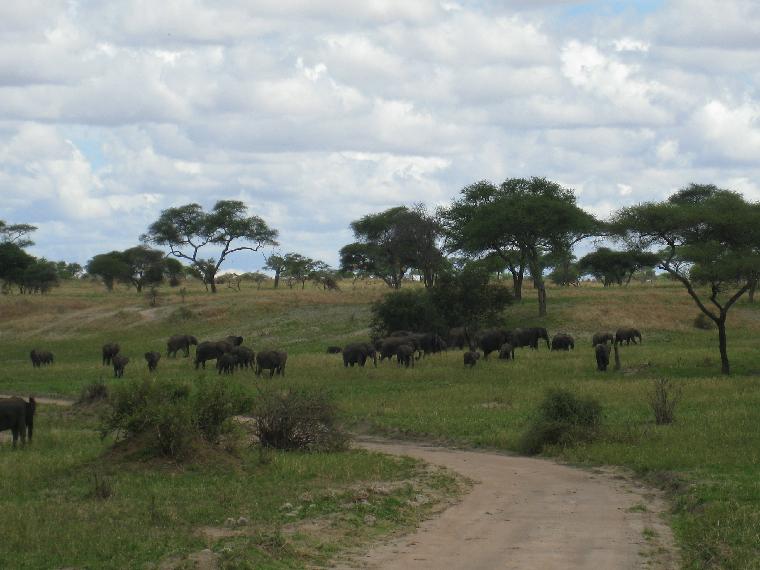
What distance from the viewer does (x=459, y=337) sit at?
57062mm

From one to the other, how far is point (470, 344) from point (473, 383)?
15.2m

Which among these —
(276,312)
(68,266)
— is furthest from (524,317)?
(68,266)

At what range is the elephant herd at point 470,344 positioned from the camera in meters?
45.2

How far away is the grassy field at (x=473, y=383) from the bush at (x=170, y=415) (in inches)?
34.7

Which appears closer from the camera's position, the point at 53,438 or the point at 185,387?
the point at 185,387

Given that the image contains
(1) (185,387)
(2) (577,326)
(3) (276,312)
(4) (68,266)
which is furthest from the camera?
(4) (68,266)

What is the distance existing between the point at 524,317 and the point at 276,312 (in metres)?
19.1

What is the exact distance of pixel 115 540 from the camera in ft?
43.2

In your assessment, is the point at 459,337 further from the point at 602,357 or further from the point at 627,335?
the point at 602,357

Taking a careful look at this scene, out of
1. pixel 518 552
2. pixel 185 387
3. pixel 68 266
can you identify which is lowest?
pixel 518 552

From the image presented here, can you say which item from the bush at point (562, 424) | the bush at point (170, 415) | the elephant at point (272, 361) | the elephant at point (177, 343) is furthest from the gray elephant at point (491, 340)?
the bush at point (170, 415)

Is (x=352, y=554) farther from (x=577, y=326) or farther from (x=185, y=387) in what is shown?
(x=577, y=326)

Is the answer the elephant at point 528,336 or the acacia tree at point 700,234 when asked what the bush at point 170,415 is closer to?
the acacia tree at point 700,234

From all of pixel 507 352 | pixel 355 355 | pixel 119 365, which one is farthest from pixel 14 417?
pixel 507 352
